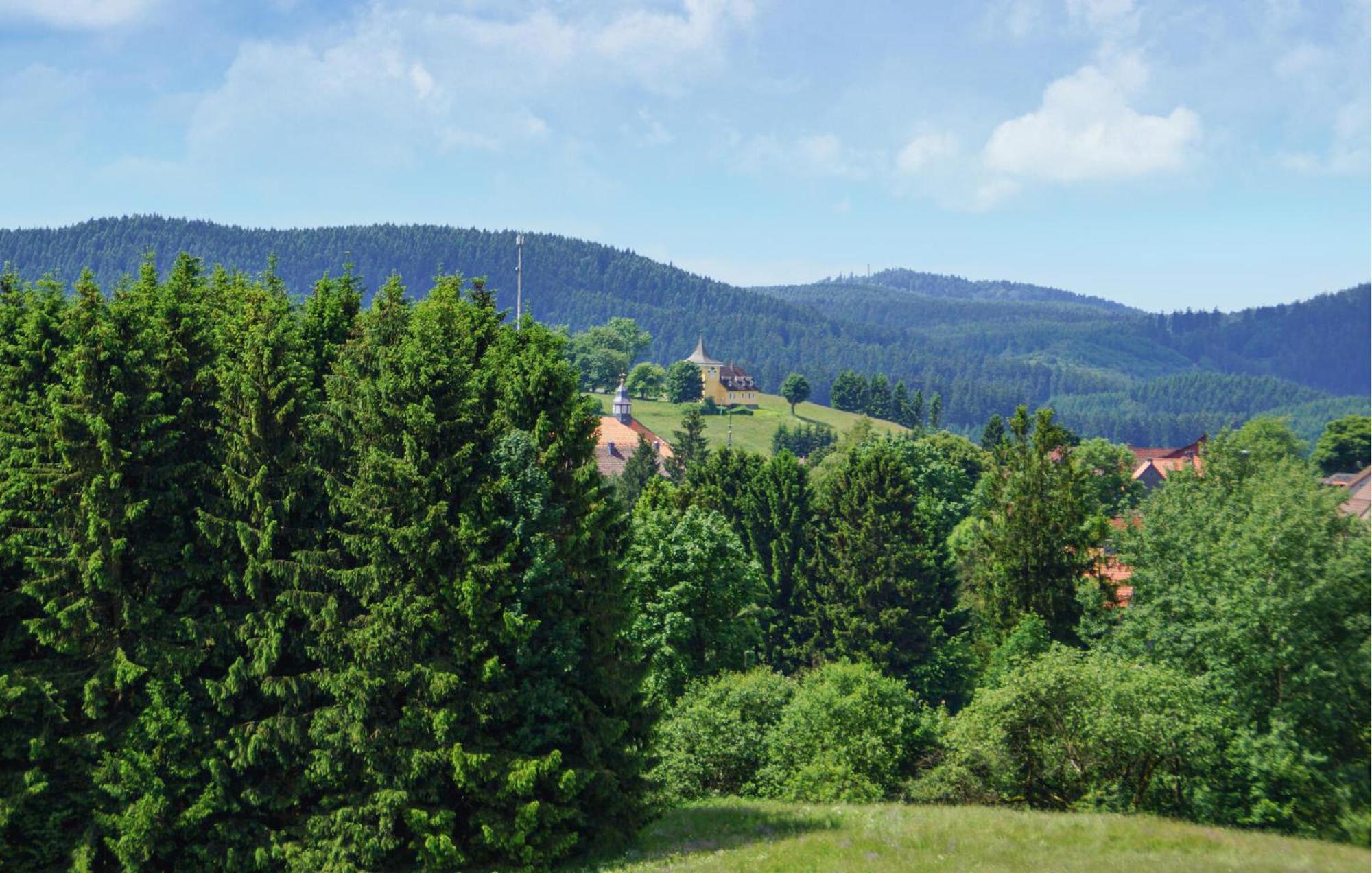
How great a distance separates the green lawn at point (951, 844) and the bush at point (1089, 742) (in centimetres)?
Answer: 364

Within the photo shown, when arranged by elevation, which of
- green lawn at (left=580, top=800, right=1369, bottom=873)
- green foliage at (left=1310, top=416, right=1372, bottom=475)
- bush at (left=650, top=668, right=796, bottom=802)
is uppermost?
green foliage at (left=1310, top=416, right=1372, bottom=475)

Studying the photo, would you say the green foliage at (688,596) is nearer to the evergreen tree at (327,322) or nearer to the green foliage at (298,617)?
the evergreen tree at (327,322)

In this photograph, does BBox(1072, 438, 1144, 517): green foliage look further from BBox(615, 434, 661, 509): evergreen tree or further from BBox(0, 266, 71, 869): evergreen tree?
BBox(0, 266, 71, 869): evergreen tree

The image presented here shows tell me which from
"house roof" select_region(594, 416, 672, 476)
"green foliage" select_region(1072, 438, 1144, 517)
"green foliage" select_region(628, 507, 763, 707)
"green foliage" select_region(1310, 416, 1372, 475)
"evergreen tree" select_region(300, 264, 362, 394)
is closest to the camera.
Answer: "evergreen tree" select_region(300, 264, 362, 394)

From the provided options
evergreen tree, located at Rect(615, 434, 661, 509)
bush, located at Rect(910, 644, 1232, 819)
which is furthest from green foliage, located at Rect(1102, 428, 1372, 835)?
evergreen tree, located at Rect(615, 434, 661, 509)

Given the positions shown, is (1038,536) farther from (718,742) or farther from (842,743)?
(718,742)

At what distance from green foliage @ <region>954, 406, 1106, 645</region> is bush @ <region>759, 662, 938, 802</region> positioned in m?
14.3

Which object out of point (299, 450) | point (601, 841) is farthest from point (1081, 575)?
point (299, 450)

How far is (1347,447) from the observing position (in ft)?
403

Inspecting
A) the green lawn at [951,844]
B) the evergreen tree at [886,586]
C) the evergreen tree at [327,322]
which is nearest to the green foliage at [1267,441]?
the evergreen tree at [886,586]

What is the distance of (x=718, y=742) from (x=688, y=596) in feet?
30.5

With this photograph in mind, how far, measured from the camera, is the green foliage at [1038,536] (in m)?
54.0

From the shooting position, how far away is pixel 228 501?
29406 mm

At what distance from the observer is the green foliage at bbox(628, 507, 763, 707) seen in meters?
48.3
